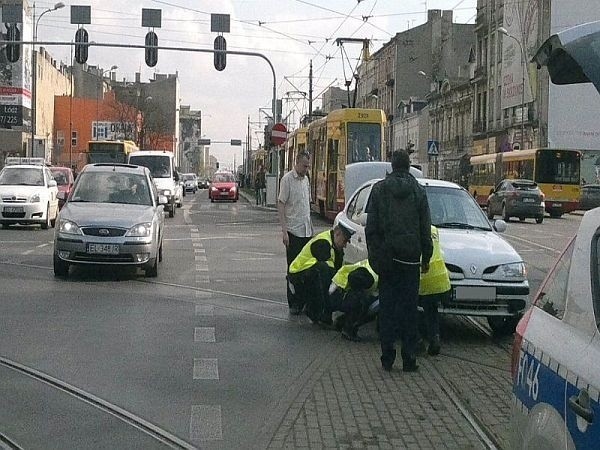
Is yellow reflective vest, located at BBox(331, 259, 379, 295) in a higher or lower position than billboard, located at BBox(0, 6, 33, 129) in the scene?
lower

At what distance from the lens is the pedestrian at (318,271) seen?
11234 mm

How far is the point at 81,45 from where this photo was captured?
31.7 m

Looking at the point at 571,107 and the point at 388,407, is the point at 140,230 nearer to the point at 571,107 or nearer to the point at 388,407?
the point at 388,407

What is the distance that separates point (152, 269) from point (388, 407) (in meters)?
8.61

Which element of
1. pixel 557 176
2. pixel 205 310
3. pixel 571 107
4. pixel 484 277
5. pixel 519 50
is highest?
pixel 519 50

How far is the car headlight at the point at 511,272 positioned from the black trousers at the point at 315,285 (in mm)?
1887

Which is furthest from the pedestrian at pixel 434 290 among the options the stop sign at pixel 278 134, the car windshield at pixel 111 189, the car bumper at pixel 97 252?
the stop sign at pixel 278 134

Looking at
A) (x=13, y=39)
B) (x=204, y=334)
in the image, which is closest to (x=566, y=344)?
(x=204, y=334)

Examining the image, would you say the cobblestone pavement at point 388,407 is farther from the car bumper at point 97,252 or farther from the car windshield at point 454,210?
the car bumper at point 97,252

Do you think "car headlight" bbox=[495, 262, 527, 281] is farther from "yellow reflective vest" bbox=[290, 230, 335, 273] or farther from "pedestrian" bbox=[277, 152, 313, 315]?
"pedestrian" bbox=[277, 152, 313, 315]

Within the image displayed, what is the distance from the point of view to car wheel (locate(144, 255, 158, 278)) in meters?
15.5

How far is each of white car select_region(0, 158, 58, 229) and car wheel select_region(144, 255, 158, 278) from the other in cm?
1167

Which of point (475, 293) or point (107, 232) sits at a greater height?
point (107, 232)

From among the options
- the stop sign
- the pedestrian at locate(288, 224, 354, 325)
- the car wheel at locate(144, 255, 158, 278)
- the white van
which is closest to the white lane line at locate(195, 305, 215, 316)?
the pedestrian at locate(288, 224, 354, 325)
